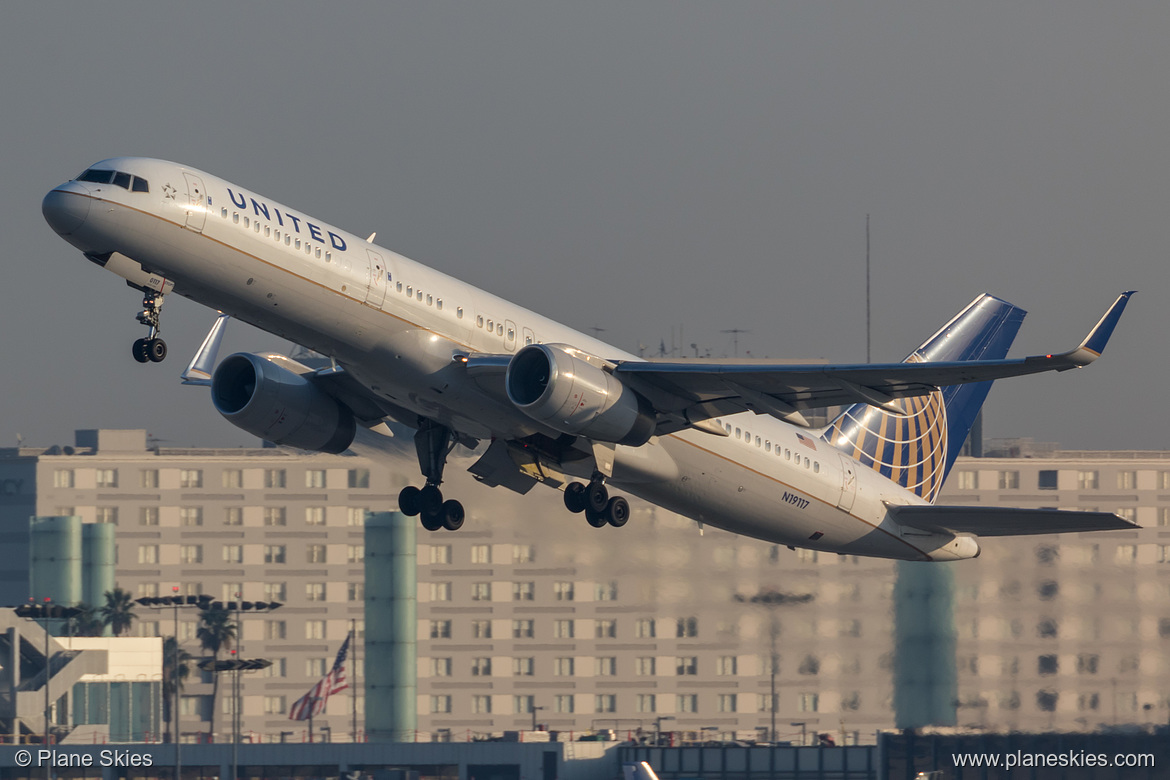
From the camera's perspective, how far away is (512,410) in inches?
1180

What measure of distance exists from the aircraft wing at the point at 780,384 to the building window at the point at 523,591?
38648 mm

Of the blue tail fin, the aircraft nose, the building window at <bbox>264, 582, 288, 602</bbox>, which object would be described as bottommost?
the building window at <bbox>264, 582, 288, 602</bbox>

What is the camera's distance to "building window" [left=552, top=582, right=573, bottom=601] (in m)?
60.7

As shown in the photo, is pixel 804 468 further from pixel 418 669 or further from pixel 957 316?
pixel 418 669

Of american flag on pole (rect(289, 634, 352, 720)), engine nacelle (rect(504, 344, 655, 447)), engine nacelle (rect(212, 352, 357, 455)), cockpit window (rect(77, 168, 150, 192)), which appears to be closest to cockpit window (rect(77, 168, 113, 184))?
cockpit window (rect(77, 168, 150, 192))

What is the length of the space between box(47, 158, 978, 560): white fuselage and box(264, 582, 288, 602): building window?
58.0 m

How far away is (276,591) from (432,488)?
57.6 m

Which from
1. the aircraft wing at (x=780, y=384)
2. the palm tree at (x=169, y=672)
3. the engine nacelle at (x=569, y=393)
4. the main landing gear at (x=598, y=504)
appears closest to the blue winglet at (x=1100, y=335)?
the aircraft wing at (x=780, y=384)

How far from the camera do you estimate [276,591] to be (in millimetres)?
89625

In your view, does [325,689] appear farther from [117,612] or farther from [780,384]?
[780,384]

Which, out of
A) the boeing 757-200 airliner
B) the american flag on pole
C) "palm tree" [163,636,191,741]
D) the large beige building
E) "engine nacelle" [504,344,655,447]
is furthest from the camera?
"palm tree" [163,636,191,741]

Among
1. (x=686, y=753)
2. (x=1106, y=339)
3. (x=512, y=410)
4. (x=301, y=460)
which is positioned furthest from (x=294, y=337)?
(x=301, y=460)

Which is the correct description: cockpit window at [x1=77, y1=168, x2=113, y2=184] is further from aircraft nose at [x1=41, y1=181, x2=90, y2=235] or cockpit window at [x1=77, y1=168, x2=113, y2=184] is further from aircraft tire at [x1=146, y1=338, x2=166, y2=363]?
aircraft tire at [x1=146, y1=338, x2=166, y2=363]

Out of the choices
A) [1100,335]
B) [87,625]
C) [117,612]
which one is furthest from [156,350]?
[117,612]
